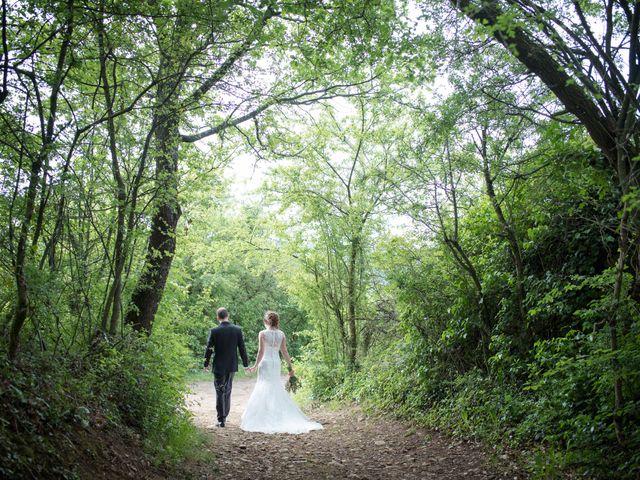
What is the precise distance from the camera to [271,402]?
34.3ft

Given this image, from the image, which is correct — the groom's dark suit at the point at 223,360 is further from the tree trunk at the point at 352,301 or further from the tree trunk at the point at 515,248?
the tree trunk at the point at 515,248

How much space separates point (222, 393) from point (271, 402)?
1032mm

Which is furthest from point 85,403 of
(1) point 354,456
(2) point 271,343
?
(2) point 271,343

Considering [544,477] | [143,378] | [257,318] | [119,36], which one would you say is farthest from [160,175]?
[257,318]

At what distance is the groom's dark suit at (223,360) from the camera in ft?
32.8

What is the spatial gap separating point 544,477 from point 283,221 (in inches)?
401

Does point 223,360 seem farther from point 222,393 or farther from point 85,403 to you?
point 85,403

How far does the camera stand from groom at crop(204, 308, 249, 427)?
9.98 meters

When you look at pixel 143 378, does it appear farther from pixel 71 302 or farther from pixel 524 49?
pixel 524 49

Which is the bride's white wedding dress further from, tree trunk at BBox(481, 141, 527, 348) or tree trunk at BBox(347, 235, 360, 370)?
tree trunk at BBox(481, 141, 527, 348)

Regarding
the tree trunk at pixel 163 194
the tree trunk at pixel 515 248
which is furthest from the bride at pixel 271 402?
the tree trunk at pixel 515 248

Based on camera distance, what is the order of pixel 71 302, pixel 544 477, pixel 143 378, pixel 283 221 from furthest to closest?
pixel 283 221 → pixel 143 378 → pixel 71 302 → pixel 544 477

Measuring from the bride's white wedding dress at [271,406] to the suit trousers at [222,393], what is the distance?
0.42 m

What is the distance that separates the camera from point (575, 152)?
5945mm
